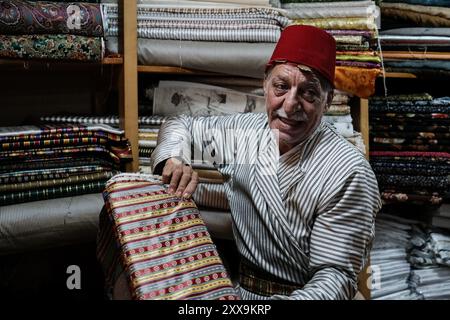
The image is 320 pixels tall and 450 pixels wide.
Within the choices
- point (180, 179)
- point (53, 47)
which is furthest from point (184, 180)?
point (53, 47)

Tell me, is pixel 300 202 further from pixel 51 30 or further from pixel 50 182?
pixel 51 30

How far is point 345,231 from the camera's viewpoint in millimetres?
971

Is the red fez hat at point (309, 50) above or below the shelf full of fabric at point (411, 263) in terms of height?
above

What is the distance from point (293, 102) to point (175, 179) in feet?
1.00

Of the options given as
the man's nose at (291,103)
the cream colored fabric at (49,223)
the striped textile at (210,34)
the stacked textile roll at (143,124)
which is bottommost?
the cream colored fabric at (49,223)

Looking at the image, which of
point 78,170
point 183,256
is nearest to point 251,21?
point 78,170

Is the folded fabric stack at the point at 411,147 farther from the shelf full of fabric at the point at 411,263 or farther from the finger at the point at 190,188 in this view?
the finger at the point at 190,188

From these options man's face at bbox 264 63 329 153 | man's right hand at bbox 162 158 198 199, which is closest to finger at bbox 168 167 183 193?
man's right hand at bbox 162 158 198 199

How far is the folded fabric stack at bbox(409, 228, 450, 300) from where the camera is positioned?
177cm

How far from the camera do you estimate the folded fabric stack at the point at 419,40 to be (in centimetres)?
165

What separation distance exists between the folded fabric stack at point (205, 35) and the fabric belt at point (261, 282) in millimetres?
588

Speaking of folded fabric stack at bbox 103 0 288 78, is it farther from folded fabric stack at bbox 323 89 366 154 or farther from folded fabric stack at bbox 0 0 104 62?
folded fabric stack at bbox 323 89 366 154

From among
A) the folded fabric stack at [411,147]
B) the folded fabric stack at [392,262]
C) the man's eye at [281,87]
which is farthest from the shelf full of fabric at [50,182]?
the folded fabric stack at [392,262]

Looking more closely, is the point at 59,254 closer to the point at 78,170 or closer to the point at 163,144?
the point at 78,170
